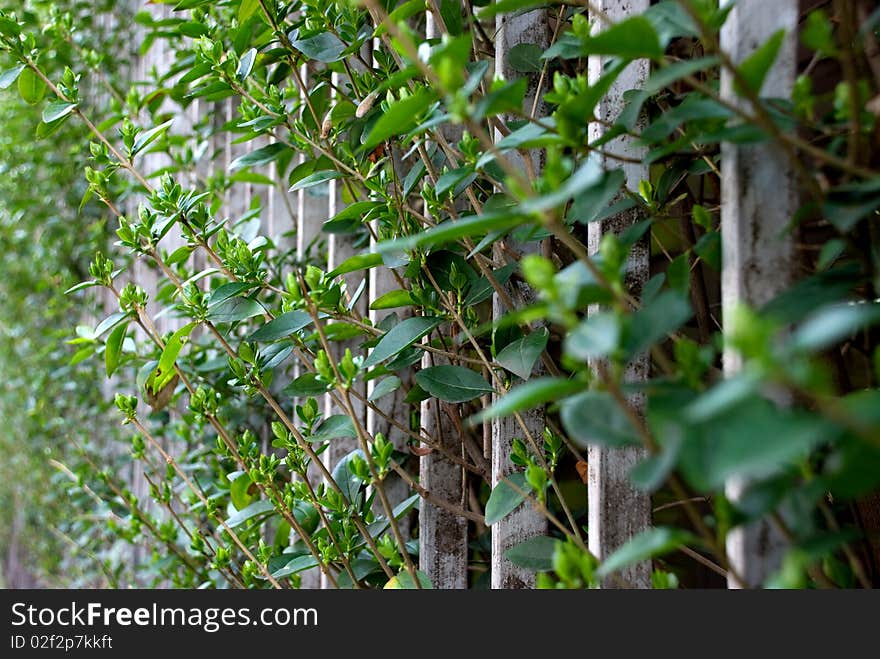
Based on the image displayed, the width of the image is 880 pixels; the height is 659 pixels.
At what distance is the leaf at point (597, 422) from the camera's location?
1.59 ft

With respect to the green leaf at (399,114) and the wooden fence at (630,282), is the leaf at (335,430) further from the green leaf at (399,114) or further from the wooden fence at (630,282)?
the green leaf at (399,114)

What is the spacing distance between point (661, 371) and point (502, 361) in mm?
257

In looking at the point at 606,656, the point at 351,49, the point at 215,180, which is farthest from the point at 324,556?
the point at 215,180

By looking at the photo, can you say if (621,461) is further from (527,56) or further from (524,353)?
(527,56)

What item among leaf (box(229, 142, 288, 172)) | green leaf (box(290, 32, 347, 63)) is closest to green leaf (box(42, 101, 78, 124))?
leaf (box(229, 142, 288, 172))

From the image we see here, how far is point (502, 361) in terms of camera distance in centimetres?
92

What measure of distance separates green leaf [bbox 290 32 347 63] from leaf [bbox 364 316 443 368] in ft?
1.18

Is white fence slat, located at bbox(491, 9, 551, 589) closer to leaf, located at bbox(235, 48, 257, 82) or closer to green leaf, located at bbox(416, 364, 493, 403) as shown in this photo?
green leaf, located at bbox(416, 364, 493, 403)

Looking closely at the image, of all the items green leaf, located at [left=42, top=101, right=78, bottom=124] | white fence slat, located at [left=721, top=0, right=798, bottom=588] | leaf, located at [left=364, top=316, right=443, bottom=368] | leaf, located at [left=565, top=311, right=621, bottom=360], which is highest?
green leaf, located at [left=42, top=101, right=78, bottom=124]

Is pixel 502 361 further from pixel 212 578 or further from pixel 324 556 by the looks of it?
pixel 212 578

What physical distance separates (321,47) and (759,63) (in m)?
0.66

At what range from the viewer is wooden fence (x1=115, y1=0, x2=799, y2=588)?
0.61 meters

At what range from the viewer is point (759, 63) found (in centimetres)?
55

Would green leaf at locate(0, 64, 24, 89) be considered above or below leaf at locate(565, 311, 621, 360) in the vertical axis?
above
